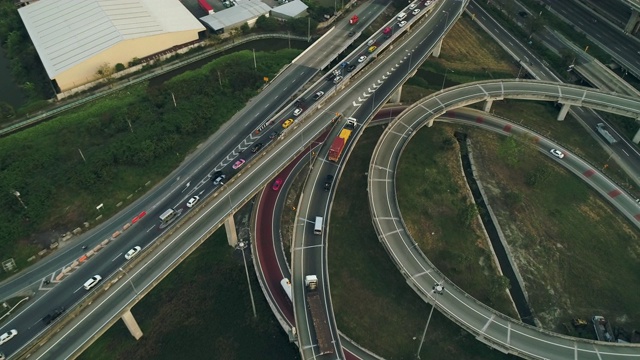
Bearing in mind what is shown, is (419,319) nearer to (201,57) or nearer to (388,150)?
(388,150)

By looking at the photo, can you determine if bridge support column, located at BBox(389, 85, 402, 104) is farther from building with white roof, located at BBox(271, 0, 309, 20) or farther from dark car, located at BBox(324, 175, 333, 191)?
building with white roof, located at BBox(271, 0, 309, 20)

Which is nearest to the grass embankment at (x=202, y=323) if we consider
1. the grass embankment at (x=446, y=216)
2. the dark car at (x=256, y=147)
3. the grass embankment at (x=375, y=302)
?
the grass embankment at (x=375, y=302)

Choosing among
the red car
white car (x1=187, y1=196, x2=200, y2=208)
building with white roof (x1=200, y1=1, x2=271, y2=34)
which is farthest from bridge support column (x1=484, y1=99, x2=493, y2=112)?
building with white roof (x1=200, y1=1, x2=271, y2=34)

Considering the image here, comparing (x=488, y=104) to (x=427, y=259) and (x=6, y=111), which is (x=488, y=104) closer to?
(x=427, y=259)

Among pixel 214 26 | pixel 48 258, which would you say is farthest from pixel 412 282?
pixel 214 26

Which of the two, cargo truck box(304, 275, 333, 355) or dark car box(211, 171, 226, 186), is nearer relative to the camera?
cargo truck box(304, 275, 333, 355)

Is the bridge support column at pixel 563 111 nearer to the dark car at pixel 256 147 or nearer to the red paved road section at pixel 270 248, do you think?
the red paved road section at pixel 270 248

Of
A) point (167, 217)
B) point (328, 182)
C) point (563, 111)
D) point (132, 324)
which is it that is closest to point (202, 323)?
point (132, 324)
